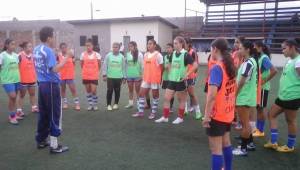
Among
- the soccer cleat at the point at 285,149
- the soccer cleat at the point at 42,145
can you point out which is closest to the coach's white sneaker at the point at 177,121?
the soccer cleat at the point at 285,149

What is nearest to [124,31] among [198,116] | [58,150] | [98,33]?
[98,33]

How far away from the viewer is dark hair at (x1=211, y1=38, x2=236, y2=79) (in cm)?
381

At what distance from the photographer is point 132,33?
30.7 m

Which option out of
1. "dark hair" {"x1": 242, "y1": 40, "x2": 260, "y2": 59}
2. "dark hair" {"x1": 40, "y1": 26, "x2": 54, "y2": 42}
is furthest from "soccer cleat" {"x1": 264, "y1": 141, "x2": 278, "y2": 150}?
"dark hair" {"x1": 40, "y1": 26, "x2": 54, "y2": 42}

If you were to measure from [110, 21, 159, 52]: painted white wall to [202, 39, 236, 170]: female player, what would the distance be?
84.6 feet

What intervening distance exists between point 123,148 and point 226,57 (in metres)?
2.70

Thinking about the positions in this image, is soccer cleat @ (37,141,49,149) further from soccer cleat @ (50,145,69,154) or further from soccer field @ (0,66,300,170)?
soccer cleat @ (50,145,69,154)

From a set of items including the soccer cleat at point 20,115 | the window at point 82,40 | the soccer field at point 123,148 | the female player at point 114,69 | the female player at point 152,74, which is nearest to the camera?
the soccer field at point 123,148

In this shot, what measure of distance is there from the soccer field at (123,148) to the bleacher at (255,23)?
1811 cm

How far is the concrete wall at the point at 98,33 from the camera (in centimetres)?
3191

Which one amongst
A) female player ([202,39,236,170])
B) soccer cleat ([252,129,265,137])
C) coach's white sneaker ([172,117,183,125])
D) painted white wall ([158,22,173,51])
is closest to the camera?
female player ([202,39,236,170])

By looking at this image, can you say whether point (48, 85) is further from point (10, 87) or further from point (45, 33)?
point (10, 87)

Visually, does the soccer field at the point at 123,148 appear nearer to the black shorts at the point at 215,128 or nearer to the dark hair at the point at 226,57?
the black shorts at the point at 215,128

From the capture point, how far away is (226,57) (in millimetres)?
3855
